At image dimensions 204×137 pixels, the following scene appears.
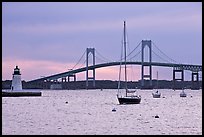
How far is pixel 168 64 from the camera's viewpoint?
84.4 metres

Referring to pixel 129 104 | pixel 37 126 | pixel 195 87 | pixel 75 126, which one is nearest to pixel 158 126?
pixel 75 126

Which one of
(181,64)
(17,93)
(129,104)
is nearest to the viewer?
(129,104)

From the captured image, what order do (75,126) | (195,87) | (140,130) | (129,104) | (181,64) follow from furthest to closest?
1. (195,87)
2. (181,64)
3. (129,104)
4. (75,126)
5. (140,130)

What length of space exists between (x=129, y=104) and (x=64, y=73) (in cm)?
4524

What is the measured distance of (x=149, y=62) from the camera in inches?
3428

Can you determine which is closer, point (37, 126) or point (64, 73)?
point (37, 126)

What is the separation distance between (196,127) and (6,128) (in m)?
6.83

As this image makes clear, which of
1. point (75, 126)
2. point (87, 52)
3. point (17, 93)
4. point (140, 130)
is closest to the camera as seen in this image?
point (140, 130)

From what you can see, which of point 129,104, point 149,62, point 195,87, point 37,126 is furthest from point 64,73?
point 37,126

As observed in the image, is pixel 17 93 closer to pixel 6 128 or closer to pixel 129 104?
pixel 129 104

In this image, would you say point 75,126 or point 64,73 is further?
point 64,73

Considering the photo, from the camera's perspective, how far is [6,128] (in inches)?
863

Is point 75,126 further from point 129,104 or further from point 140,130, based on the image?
point 129,104

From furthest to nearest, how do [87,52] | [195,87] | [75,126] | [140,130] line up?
[195,87] < [87,52] < [75,126] < [140,130]
